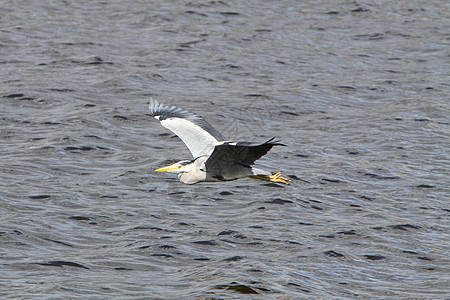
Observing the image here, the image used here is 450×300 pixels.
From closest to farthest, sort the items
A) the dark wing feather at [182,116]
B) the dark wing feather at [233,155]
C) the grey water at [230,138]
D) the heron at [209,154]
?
the dark wing feather at [233,155] → the heron at [209,154] → the grey water at [230,138] → the dark wing feather at [182,116]

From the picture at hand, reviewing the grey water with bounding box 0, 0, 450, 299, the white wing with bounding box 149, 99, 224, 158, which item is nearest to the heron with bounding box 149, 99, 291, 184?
the white wing with bounding box 149, 99, 224, 158

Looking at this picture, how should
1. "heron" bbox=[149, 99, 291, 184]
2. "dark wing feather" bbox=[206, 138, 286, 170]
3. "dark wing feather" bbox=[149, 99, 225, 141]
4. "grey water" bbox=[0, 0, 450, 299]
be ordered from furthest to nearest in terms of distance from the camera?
"dark wing feather" bbox=[149, 99, 225, 141], "grey water" bbox=[0, 0, 450, 299], "heron" bbox=[149, 99, 291, 184], "dark wing feather" bbox=[206, 138, 286, 170]

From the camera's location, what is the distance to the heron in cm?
1023

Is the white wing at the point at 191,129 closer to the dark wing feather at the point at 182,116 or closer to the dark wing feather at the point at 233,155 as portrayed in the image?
the dark wing feather at the point at 182,116

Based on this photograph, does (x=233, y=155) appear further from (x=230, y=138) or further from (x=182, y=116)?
(x=230, y=138)

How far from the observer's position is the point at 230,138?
55.9ft

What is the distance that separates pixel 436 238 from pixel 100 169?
5902 mm

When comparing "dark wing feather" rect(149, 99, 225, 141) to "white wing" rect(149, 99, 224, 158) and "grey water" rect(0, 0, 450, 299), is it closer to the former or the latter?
"white wing" rect(149, 99, 224, 158)

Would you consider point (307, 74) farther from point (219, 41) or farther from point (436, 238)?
point (436, 238)

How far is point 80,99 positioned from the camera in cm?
1864

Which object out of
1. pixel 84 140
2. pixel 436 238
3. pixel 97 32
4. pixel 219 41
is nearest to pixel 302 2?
pixel 219 41

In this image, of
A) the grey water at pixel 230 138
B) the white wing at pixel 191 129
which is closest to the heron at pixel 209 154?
the white wing at pixel 191 129

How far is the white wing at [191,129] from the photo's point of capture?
1165 cm

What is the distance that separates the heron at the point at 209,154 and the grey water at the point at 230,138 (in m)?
1.30
